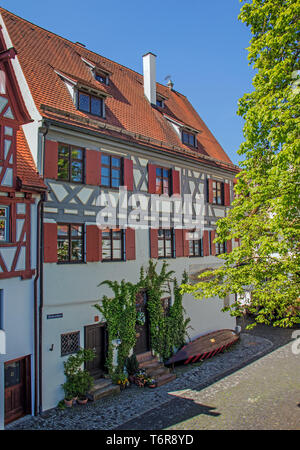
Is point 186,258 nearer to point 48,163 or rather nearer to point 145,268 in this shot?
point 145,268

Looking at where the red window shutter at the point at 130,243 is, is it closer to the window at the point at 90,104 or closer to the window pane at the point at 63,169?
the window pane at the point at 63,169

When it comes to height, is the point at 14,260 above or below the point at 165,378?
above

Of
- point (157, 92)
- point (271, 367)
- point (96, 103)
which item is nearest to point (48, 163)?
point (96, 103)

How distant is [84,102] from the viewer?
14508mm

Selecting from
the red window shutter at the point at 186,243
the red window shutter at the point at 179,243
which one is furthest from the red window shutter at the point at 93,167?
the red window shutter at the point at 186,243

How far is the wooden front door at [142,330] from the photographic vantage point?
15141 mm

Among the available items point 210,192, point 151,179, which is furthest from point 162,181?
point 210,192

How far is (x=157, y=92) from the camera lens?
21.0 metres

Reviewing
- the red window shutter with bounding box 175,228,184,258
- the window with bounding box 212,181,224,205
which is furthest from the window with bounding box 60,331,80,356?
the window with bounding box 212,181,224,205

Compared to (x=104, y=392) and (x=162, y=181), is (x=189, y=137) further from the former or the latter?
(x=104, y=392)

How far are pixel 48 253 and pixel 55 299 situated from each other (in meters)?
1.56

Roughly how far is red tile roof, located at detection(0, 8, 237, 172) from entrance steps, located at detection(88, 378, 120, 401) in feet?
31.0

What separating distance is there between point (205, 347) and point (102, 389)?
607 centimetres

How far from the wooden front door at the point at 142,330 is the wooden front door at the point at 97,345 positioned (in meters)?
1.89
